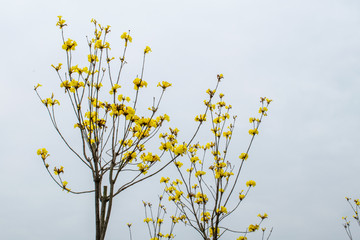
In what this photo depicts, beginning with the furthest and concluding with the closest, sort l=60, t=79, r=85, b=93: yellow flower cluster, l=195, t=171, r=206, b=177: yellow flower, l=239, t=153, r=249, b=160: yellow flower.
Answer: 1. l=195, t=171, r=206, b=177: yellow flower
2. l=239, t=153, r=249, b=160: yellow flower
3. l=60, t=79, r=85, b=93: yellow flower cluster

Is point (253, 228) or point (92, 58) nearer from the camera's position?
point (92, 58)

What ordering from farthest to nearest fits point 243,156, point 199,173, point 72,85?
point 199,173 → point 243,156 → point 72,85

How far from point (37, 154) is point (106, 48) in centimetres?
139

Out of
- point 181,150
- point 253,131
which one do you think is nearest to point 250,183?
point 253,131

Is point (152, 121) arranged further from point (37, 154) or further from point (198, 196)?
point (198, 196)

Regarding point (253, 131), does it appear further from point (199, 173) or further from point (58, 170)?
point (58, 170)

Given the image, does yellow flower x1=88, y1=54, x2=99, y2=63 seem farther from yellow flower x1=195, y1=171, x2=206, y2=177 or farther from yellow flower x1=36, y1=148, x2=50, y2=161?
yellow flower x1=195, y1=171, x2=206, y2=177

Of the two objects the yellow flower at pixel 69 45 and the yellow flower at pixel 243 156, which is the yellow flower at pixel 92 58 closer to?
the yellow flower at pixel 69 45

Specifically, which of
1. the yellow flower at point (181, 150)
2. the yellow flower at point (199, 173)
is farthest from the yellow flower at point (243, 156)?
the yellow flower at point (181, 150)

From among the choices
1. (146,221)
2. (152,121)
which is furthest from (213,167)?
(152,121)

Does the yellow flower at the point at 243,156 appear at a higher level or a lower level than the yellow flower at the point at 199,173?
higher

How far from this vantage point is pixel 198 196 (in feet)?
19.6

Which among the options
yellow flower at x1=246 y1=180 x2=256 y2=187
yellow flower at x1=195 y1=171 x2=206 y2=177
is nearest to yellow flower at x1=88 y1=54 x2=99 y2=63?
yellow flower at x1=195 y1=171 x2=206 y2=177

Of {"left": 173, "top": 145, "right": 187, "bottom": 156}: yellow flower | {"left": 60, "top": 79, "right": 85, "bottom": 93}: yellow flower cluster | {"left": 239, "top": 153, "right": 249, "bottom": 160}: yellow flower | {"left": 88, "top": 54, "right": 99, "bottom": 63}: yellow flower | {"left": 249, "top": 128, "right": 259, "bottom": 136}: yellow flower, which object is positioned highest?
{"left": 249, "top": 128, "right": 259, "bottom": 136}: yellow flower
